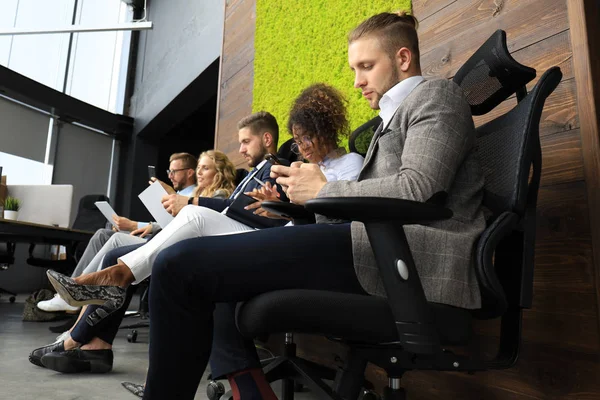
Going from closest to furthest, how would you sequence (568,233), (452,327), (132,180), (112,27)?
(452,327) → (568,233) → (112,27) → (132,180)

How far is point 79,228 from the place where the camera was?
14.1ft

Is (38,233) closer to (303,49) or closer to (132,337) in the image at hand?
(132,337)

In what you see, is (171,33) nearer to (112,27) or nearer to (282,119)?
(112,27)

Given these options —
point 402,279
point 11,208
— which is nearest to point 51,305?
point 11,208

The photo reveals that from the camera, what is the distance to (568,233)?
1.09 meters

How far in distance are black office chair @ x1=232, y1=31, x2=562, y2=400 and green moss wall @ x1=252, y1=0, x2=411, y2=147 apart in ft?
3.21

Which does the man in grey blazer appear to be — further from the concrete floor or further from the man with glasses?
the man with glasses

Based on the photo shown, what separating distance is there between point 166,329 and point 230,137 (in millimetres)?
2201

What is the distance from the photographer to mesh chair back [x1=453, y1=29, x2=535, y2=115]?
0.88 meters

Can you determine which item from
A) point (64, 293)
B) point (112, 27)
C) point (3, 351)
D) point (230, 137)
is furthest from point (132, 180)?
point (64, 293)

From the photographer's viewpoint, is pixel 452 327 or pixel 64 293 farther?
pixel 64 293

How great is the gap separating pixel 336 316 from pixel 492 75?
23.3 inches

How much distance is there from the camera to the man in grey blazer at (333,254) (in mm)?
772

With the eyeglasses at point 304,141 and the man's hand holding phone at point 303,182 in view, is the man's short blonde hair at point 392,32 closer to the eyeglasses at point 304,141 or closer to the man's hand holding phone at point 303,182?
the man's hand holding phone at point 303,182
